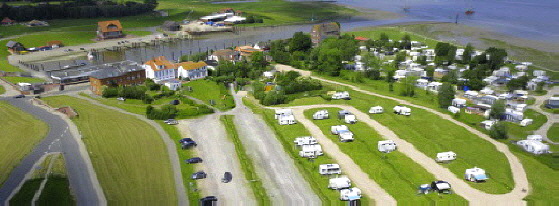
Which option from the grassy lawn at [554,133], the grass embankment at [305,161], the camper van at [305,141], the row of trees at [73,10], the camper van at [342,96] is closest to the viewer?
the grass embankment at [305,161]

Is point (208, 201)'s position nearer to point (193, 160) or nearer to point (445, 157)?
point (193, 160)

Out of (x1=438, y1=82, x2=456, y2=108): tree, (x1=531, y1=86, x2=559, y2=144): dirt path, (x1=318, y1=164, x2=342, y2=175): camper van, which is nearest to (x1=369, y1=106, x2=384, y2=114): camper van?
(x1=438, y1=82, x2=456, y2=108): tree

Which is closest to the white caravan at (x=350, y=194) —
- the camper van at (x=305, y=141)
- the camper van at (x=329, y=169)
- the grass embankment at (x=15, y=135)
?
the camper van at (x=329, y=169)

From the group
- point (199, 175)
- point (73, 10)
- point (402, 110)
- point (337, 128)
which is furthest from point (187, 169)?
point (73, 10)

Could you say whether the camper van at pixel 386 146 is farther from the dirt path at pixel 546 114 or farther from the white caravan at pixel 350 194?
the dirt path at pixel 546 114

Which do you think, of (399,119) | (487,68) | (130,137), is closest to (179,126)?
(130,137)

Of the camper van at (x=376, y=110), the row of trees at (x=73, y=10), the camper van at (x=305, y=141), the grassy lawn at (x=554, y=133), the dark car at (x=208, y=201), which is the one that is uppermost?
the row of trees at (x=73, y=10)

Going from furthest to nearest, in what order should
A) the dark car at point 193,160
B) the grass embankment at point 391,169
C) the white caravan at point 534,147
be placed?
the white caravan at point 534,147 → the dark car at point 193,160 → the grass embankment at point 391,169
